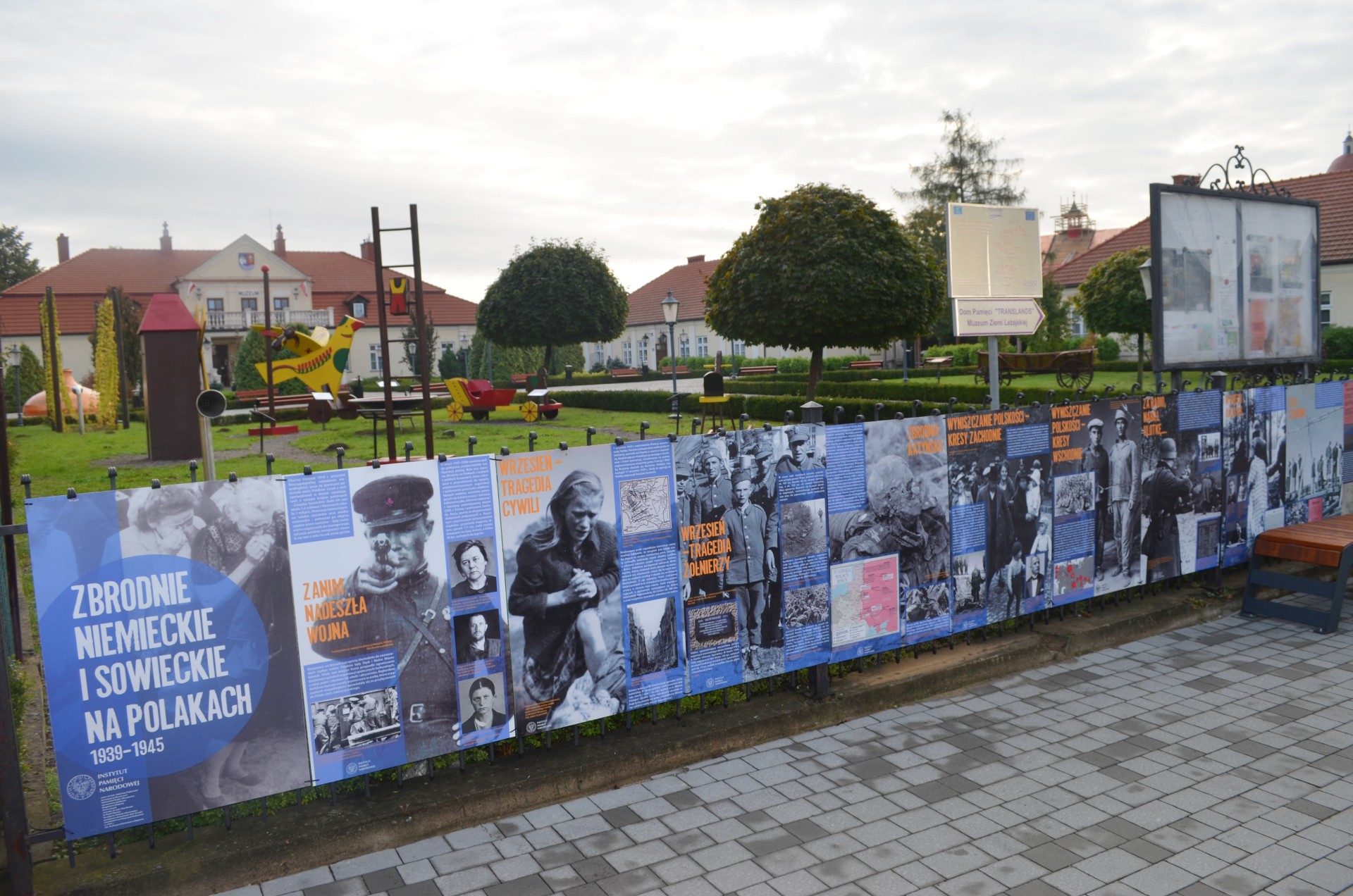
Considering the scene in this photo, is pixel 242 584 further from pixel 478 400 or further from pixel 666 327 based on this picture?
pixel 666 327

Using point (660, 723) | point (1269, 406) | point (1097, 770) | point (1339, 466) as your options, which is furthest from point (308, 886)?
point (1339, 466)

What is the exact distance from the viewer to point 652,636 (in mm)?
5250

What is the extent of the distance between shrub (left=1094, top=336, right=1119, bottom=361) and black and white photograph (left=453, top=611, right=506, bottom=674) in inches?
1621

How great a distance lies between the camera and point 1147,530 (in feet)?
24.5

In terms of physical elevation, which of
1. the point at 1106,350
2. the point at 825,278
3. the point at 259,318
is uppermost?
the point at 259,318

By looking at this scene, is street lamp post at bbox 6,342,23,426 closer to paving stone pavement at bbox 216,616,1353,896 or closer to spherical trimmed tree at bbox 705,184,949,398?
spherical trimmed tree at bbox 705,184,949,398

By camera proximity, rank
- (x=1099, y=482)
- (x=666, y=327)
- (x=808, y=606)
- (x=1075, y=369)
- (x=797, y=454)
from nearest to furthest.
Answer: (x=797, y=454) → (x=808, y=606) → (x=1099, y=482) → (x=1075, y=369) → (x=666, y=327)

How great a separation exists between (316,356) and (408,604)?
1707cm

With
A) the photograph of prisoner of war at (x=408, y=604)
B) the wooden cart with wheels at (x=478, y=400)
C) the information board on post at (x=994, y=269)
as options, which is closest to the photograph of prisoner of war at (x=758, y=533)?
the photograph of prisoner of war at (x=408, y=604)

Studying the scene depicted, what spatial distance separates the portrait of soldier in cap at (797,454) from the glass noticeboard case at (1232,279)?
423 centimetres

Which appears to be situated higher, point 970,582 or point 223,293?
point 223,293

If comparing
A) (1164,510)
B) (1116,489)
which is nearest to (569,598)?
(1116,489)

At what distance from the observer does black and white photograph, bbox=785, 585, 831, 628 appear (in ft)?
18.7

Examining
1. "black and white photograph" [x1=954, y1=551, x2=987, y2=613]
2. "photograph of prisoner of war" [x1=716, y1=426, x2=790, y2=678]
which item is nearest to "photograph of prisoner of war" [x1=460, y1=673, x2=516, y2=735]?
"photograph of prisoner of war" [x1=716, y1=426, x2=790, y2=678]
